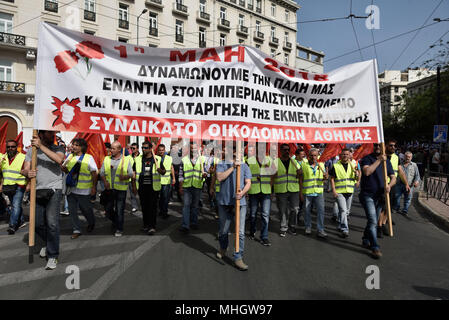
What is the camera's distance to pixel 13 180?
6.05 metres

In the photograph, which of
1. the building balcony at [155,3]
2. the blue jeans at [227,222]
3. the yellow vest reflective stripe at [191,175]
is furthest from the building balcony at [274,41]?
the blue jeans at [227,222]

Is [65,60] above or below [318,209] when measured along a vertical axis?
above

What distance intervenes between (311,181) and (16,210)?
19.4ft

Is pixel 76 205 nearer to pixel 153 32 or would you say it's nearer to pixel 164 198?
pixel 164 198

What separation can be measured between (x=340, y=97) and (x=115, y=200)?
14.6ft

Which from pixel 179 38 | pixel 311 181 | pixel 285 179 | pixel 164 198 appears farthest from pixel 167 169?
pixel 179 38

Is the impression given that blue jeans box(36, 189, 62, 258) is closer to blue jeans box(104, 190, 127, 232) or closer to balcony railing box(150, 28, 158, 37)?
blue jeans box(104, 190, 127, 232)

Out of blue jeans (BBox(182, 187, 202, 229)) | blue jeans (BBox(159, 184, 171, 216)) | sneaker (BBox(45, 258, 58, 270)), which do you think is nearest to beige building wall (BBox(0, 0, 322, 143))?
blue jeans (BBox(159, 184, 171, 216))

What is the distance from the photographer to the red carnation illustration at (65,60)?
3.98 metres

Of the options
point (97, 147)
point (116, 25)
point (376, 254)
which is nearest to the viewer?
point (376, 254)

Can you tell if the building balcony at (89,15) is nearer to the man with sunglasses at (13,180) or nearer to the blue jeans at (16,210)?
the man with sunglasses at (13,180)

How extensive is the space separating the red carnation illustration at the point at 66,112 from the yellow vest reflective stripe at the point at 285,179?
141 inches
